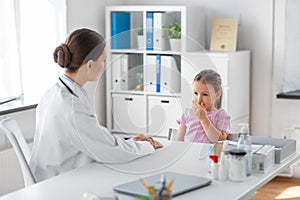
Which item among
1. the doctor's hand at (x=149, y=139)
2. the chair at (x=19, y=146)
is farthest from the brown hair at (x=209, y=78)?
the chair at (x=19, y=146)

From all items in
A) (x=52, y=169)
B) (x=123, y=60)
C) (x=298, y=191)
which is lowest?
A: (x=298, y=191)

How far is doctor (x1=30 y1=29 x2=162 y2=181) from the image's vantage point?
2576 millimetres

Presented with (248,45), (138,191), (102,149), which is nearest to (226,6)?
(248,45)

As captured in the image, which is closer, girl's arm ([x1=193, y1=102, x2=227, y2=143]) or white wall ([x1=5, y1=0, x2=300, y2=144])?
girl's arm ([x1=193, y1=102, x2=227, y2=143])

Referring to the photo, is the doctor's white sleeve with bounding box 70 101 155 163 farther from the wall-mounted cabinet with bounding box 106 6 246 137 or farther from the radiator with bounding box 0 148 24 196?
the radiator with bounding box 0 148 24 196

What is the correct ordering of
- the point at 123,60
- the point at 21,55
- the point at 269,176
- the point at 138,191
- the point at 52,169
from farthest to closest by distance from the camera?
the point at 21,55 < the point at 123,60 < the point at 52,169 < the point at 269,176 < the point at 138,191

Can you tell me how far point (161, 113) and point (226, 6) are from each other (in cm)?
252

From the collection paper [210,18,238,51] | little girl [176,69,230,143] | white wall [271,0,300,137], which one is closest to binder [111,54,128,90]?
little girl [176,69,230,143]

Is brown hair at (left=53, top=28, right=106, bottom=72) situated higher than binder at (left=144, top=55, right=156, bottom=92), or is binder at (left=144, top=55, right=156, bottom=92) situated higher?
brown hair at (left=53, top=28, right=106, bottom=72)

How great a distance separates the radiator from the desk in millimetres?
1600

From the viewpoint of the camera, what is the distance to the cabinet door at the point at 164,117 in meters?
2.73

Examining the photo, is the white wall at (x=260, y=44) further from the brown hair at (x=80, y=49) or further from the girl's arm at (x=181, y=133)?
the brown hair at (x=80, y=49)

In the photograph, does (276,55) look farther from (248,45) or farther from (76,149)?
(76,149)

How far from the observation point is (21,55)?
4605mm
